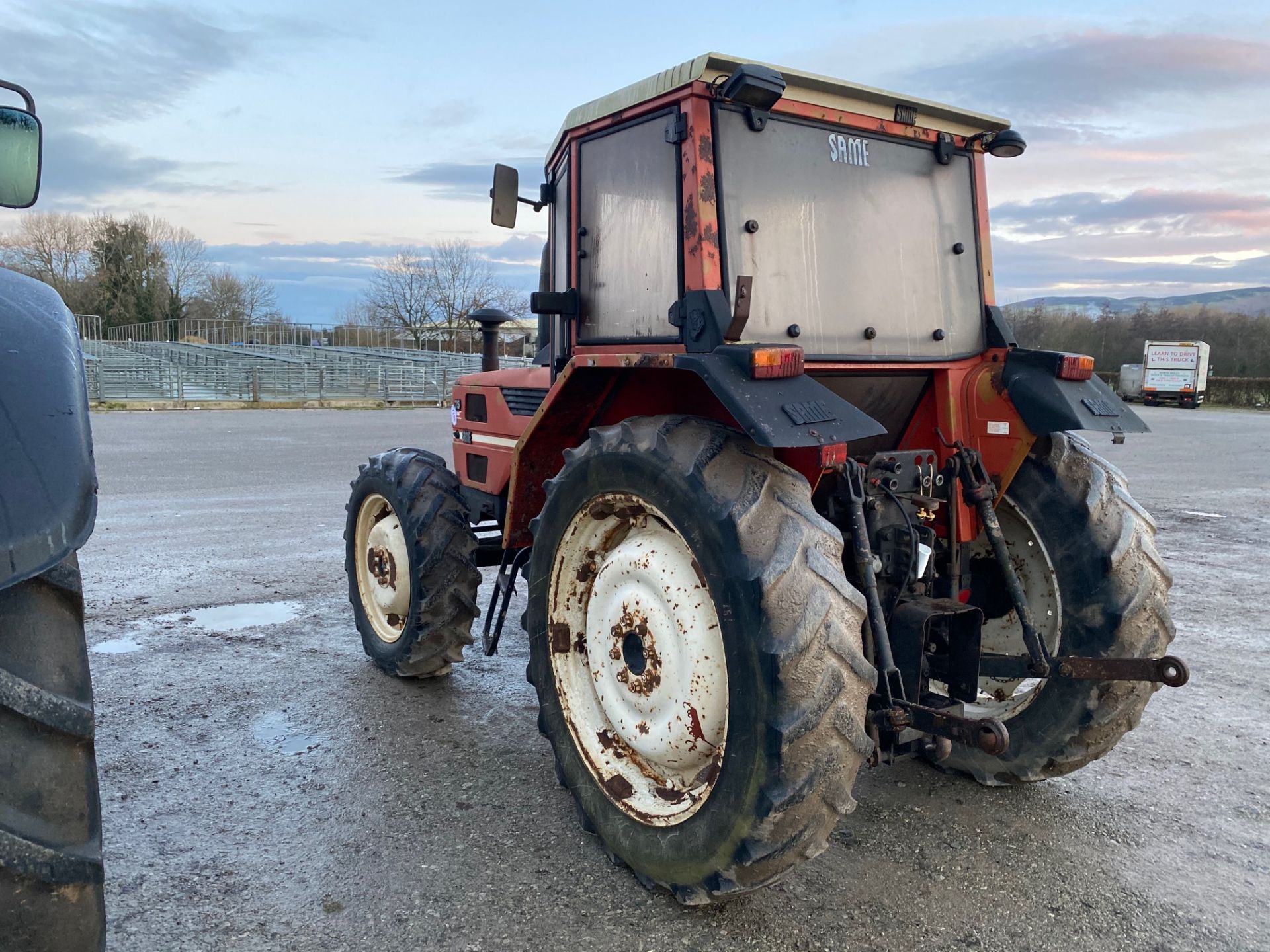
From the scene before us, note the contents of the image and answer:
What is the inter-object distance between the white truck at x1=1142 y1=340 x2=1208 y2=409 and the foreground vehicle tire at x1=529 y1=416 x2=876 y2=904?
146 feet

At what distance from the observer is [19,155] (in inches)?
85.8

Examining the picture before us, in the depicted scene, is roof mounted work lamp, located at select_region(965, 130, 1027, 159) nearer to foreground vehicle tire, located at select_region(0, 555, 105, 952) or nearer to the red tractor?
the red tractor

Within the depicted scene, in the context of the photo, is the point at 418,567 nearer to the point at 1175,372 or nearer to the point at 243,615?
the point at 243,615

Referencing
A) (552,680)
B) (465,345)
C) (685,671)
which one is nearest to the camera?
(685,671)

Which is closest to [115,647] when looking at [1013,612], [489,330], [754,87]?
[489,330]

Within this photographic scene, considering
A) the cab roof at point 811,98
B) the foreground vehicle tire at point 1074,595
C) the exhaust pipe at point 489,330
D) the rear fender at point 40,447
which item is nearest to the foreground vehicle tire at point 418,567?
the exhaust pipe at point 489,330

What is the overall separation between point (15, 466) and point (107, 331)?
69618 millimetres

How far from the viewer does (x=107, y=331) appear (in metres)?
61.3

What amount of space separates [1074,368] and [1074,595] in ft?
2.82

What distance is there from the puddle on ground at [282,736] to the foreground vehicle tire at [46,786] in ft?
7.71

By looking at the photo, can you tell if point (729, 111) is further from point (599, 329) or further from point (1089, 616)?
point (1089, 616)

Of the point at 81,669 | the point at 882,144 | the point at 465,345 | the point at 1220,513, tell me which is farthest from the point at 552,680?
the point at 465,345

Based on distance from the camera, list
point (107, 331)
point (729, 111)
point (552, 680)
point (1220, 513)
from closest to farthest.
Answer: point (729, 111) < point (552, 680) < point (1220, 513) < point (107, 331)

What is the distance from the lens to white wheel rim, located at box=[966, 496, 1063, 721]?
353 cm
